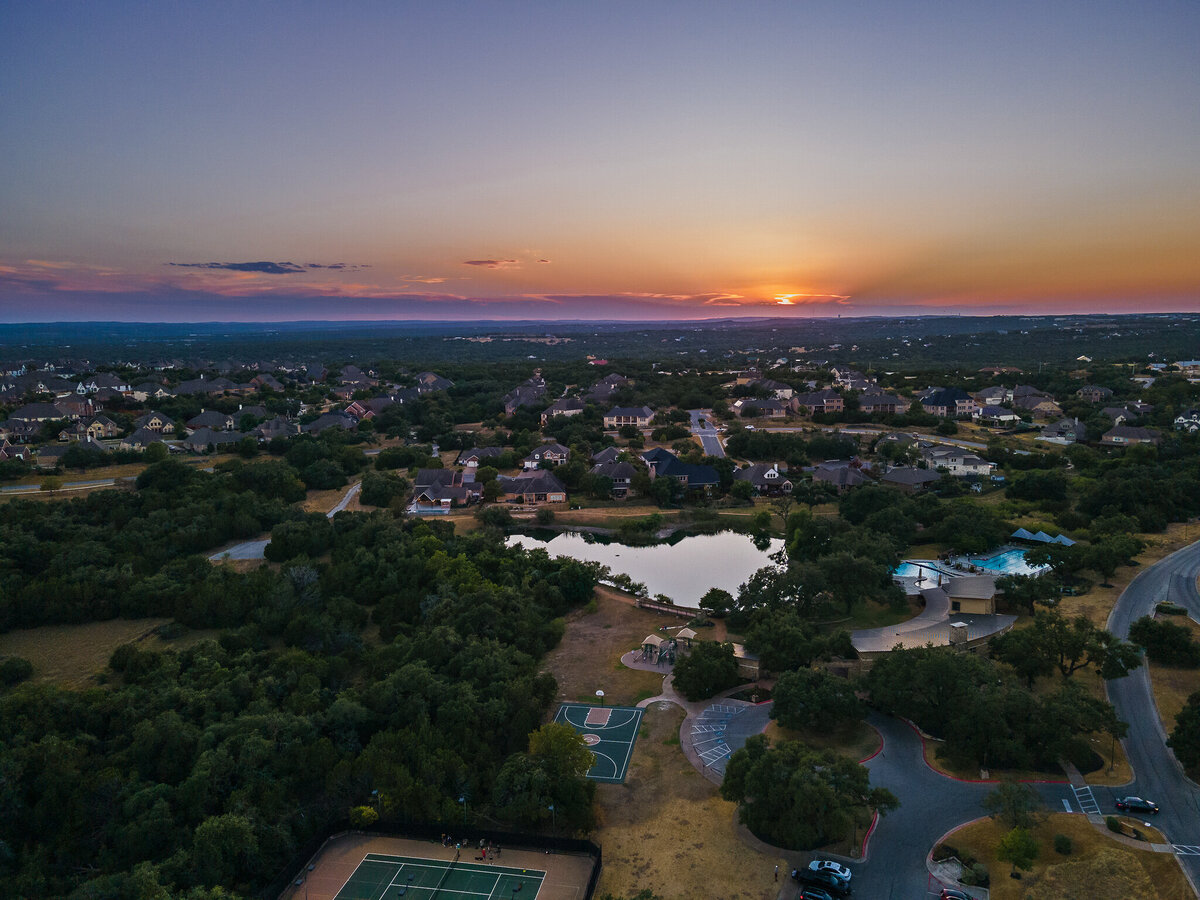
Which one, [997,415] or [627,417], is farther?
[627,417]

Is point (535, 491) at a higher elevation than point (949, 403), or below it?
below

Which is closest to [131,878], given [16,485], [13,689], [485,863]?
[485,863]

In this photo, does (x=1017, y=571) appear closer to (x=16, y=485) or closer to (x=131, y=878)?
(x=131, y=878)

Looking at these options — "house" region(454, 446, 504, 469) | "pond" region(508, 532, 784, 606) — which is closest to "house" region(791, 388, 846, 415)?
"pond" region(508, 532, 784, 606)

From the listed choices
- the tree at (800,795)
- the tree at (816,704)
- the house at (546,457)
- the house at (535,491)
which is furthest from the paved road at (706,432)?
the tree at (800,795)

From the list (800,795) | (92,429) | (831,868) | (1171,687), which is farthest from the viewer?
(92,429)

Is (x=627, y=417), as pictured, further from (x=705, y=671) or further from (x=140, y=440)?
(x=705, y=671)

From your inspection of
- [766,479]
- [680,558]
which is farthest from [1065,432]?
[680,558]
